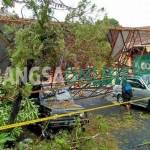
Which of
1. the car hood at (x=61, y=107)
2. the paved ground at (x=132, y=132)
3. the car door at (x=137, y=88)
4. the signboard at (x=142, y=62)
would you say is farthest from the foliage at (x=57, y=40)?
the signboard at (x=142, y=62)

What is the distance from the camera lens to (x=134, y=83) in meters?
18.1

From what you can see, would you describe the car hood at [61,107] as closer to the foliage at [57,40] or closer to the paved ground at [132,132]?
the paved ground at [132,132]

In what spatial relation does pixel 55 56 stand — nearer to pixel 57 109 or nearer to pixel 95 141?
pixel 95 141

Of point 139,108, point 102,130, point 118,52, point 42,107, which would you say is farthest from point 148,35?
point 102,130

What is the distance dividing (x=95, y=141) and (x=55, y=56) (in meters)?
2.19

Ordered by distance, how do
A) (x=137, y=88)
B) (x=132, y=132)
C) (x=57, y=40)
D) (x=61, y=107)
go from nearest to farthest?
(x=57, y=40), (x=61, y=107), (x=132, y=132), (x=137, y=88)

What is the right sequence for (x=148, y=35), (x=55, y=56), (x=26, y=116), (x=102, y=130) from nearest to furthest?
(x=55, y=56), (x=102, y=130), (x=26, y=116), (x=148, y=35)

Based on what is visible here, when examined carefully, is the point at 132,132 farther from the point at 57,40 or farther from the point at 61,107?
the point at 57,40

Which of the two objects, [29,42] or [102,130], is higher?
[29,42]

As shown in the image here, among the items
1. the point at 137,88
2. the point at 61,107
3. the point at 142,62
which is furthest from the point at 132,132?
the point at 142,62

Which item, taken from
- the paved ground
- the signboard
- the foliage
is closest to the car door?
the paved ground

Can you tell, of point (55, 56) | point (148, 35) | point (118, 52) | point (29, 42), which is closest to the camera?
point (29, 42)

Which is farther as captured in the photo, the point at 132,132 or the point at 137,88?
the point at 137,88

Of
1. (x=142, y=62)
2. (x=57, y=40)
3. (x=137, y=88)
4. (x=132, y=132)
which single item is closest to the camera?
(x=57, y=40)
